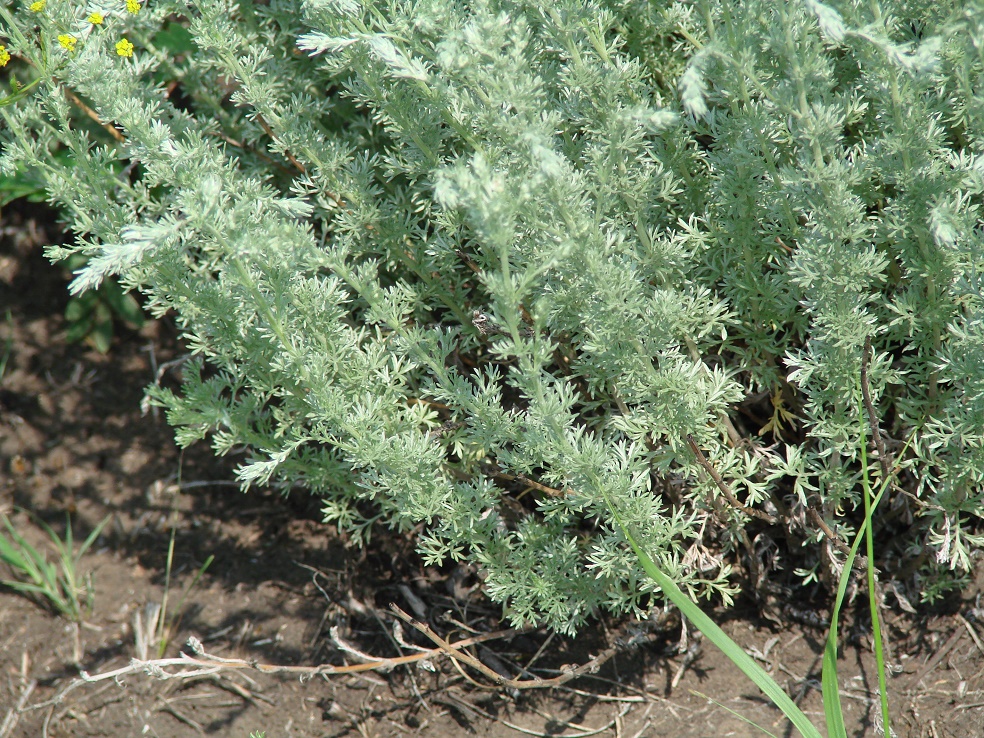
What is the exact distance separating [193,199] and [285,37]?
1131 millimetres

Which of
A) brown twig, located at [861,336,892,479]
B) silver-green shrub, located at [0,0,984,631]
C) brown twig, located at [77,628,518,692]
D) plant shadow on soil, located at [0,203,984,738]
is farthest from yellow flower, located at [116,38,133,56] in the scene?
brown twig, located at [861,336,892,479]

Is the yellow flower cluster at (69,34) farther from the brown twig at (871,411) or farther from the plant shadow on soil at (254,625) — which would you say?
the brown twig at (871,411)

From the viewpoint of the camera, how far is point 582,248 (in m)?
1.88

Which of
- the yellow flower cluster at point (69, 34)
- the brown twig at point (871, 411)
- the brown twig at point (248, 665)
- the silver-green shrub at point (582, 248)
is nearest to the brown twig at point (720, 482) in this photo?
the silver-green shrub at point (582, 248)

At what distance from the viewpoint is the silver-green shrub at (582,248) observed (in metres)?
1.86

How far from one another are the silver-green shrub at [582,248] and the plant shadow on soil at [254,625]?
258 millimetres

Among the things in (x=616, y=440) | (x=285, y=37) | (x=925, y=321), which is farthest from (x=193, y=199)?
(x=925, y=321)

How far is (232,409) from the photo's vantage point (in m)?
2.45

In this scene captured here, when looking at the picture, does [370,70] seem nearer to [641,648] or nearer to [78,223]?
[78,223]

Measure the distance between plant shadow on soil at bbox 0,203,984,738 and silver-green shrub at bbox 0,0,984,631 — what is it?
0.26 m

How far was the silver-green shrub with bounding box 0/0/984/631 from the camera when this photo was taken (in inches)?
73.1

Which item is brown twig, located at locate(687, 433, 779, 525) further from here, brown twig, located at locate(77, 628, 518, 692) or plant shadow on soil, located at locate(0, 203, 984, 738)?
brown twig, located at locate(77, 628, 518, 692)

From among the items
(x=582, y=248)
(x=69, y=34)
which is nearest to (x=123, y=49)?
(x=69, y=34)

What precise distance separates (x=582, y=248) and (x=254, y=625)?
199 centimetres
